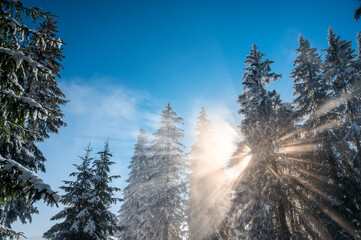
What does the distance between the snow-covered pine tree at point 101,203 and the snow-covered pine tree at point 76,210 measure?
0.87 feet

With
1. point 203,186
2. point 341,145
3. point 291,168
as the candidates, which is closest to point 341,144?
point 341,145

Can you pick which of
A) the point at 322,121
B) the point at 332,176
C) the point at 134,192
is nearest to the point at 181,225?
the point at 134,192

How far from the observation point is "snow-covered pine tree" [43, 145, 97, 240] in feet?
45.1

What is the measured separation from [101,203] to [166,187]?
6.58m

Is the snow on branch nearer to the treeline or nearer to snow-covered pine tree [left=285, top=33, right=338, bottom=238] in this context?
the treeline

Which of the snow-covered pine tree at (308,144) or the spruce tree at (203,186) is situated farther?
the spruce tree at (203,186)

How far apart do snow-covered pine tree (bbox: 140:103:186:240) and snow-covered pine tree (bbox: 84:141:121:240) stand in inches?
171

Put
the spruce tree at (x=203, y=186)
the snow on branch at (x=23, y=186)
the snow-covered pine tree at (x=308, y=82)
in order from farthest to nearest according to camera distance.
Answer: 1. the spruce tree at (x=203, y=186)
2. the snow-covered pine tree at (x=308, y=82)
3. the snow on branch at (x=23, y=186)

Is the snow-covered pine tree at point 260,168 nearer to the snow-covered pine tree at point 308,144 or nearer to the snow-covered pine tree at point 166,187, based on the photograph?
the snow-covered pine tree at point 308,144

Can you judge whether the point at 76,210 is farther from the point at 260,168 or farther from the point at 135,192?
the point at 260,168

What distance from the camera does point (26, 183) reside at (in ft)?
13.5

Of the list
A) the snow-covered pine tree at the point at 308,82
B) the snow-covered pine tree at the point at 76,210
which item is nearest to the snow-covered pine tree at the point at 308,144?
the snow-covered pine tree at the point at 308,82

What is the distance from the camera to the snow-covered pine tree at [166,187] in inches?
741

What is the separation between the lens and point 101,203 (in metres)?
15.4
